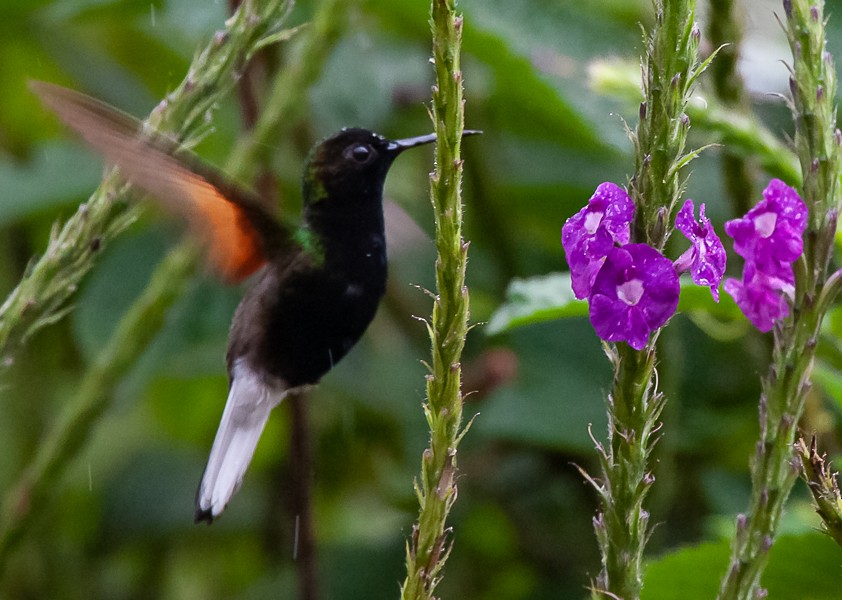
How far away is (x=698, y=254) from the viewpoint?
1065 millimetres

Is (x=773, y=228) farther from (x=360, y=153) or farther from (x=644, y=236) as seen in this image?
(x=360, y=153)

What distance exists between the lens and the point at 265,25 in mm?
1355

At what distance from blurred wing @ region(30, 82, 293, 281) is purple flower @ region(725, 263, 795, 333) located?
705mm

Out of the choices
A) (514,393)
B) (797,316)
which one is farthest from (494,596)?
(797,316)

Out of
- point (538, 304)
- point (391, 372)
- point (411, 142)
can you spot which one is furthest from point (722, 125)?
point (391, 372)

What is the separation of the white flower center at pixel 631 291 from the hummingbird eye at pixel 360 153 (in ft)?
1.97

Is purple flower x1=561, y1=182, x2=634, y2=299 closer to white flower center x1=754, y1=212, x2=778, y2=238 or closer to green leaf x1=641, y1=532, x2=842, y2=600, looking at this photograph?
white flower center x1=754, y1=212, x2=778, y2=238

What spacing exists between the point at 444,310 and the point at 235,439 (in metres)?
0.56

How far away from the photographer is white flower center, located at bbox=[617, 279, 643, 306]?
946 mm

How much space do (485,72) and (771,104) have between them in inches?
38.2

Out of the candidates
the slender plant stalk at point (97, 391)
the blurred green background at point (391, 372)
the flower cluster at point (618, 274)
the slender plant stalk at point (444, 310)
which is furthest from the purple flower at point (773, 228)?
the blurred green background at point (391, 372)

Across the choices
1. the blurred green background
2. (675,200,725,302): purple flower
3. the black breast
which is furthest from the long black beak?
the blurred green background

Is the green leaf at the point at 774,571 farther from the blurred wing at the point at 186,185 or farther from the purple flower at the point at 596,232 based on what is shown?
the blurred wing at the point at 186,185

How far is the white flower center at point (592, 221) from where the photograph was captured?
1.00 m
